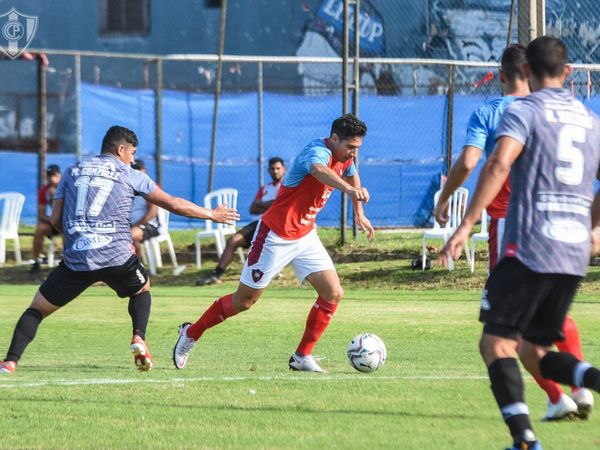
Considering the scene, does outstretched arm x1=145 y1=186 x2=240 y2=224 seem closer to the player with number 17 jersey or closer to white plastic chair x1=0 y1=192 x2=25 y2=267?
the player with number 17 jersey

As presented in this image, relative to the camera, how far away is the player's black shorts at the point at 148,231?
1925cm

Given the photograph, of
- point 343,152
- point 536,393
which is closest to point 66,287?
point 343,152

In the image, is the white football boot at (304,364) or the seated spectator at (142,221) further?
the seated spectator at (142,221)

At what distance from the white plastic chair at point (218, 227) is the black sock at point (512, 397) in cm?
1368

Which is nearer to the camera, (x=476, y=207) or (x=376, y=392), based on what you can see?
(x=476, y=207)

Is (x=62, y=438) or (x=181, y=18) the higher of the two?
(x=181, y=18)

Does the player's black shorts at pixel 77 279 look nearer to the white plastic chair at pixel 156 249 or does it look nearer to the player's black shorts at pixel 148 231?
the player's black shorts at pixel 148 231

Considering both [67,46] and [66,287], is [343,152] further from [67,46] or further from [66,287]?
[67,46]

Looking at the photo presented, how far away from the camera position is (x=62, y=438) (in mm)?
6539

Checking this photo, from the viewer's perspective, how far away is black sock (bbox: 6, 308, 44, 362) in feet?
31.0

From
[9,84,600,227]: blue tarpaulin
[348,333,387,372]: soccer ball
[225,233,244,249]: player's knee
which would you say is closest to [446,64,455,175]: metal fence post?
[9,84,600,227]: blue tarpaulin

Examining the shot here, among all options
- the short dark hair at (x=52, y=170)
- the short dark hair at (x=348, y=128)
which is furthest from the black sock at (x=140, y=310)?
the short dark hair at (x=52, y=170)

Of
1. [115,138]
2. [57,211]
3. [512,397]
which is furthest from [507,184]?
[57,211]

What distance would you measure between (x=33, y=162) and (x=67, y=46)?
937 cm
